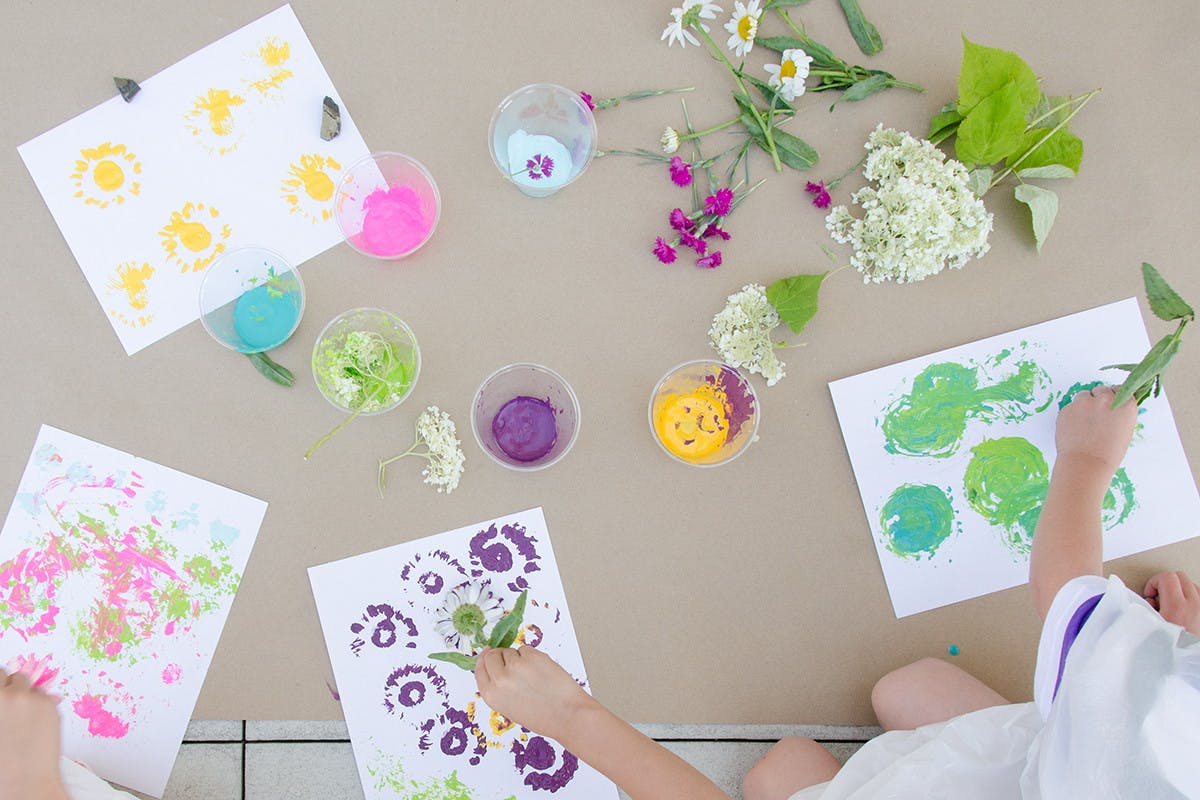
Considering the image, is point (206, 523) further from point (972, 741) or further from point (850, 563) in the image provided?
point (972, 741)

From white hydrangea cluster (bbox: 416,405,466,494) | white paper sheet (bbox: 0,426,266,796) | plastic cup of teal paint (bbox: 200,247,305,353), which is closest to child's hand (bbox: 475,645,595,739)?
white hydrangea cluster (bbox: 416,405,466,494)

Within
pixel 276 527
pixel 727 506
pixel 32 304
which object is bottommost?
pixel 727 506

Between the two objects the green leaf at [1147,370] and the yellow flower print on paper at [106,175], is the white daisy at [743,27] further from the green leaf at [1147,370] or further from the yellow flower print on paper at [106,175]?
the yellow flower print on paper at [106,175]

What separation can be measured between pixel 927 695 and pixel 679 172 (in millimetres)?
736

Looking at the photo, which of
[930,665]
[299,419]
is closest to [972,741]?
[930,665]

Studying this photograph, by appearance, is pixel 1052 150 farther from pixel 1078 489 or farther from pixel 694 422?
pixel 694 422

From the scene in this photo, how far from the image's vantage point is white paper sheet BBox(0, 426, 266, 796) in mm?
1032

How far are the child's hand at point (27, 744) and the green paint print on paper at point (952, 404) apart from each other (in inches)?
40.4

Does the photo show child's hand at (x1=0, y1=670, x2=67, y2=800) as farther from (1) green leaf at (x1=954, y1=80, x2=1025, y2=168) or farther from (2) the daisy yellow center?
(1) green leaf at (x1=954, y1=80, x2=1025, y2=168)

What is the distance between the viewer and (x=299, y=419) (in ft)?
3.46

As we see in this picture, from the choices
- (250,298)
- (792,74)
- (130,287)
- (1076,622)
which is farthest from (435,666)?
(792,74)

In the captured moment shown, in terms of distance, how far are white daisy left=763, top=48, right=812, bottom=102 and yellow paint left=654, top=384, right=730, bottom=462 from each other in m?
0.40

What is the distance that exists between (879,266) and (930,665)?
0.52 m

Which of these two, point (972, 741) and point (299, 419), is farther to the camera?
point (299, 419)
